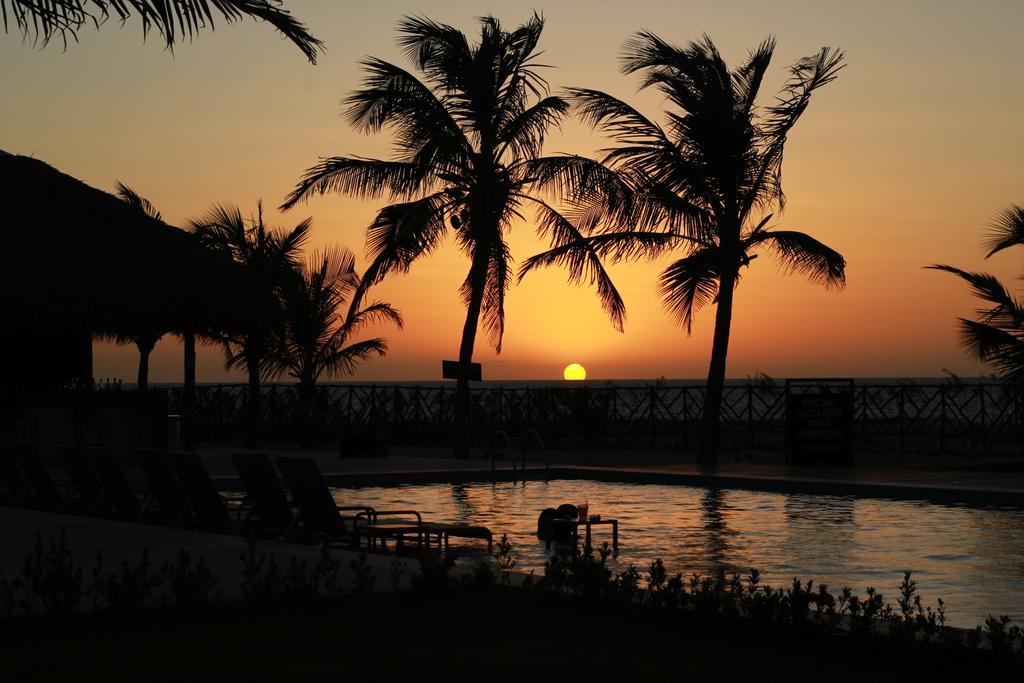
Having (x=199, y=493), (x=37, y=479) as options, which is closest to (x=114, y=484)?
(x=199, y=493)

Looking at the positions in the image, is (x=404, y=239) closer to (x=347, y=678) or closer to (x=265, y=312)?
(x=265, y=312)

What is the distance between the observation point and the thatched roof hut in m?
19.5

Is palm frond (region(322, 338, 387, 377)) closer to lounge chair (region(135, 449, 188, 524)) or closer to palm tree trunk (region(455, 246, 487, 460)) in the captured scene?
palm tree trunk (region(455, 246, 487, 460))

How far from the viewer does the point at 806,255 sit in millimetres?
21734

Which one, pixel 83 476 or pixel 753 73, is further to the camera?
pixel 753 73

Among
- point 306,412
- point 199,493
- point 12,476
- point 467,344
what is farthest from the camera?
point 306,412

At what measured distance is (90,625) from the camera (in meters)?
7.02

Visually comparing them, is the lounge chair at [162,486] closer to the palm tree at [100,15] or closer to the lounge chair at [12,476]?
the lounge chair at [12,476]

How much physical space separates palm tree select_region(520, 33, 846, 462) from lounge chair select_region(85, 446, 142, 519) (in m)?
11.2

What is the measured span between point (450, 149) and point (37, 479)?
11.4 meters

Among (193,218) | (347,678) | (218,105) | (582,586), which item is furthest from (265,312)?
(347,678)

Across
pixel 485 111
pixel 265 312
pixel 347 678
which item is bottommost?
pixel 347 678

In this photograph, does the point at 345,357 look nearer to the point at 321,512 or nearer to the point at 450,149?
the point at 450,149

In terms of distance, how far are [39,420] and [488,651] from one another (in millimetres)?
17229
